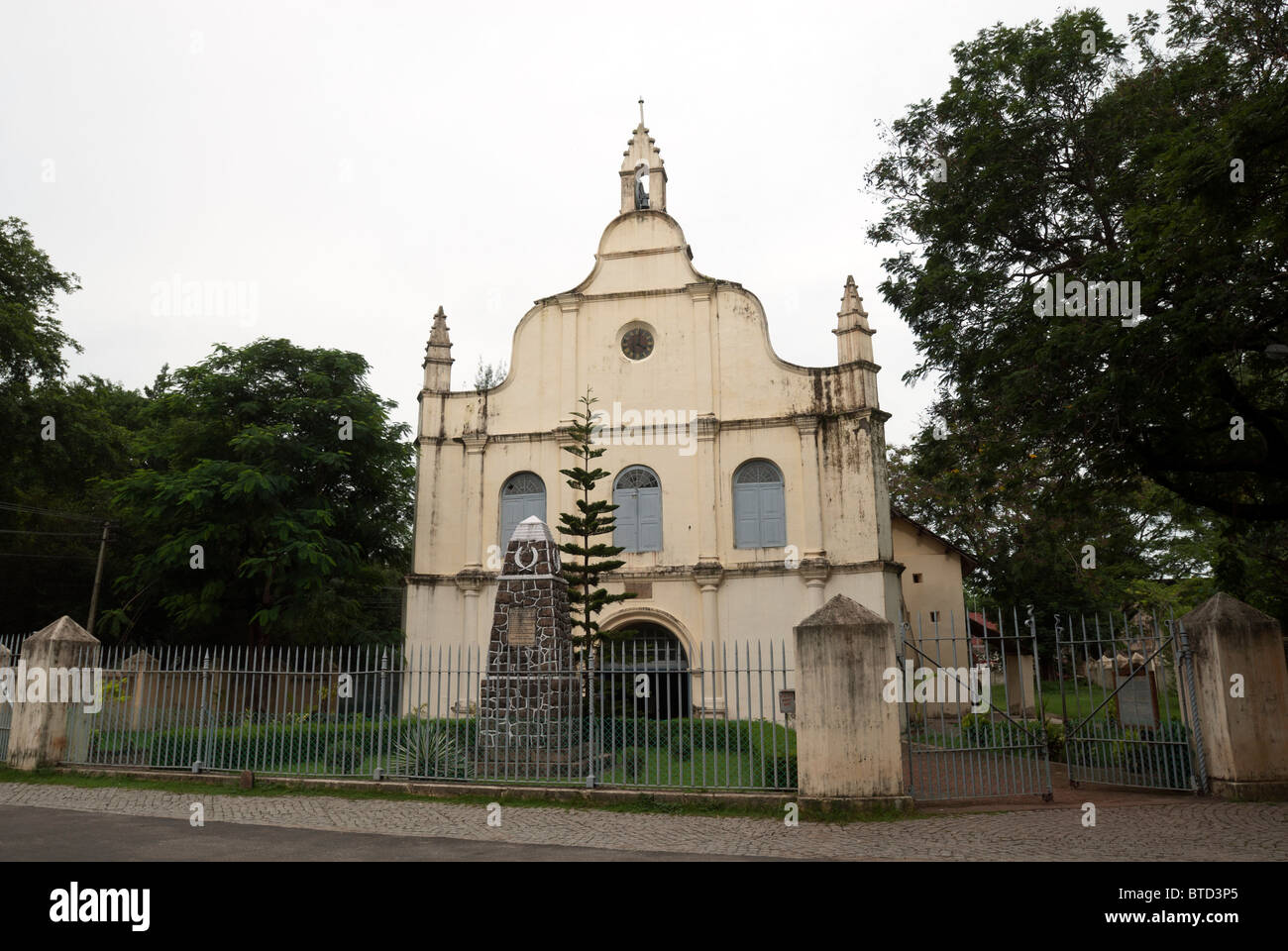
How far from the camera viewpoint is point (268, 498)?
21812 millimetres

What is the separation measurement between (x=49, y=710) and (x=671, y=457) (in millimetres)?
12510

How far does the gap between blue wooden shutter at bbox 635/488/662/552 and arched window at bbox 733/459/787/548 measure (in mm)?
1696

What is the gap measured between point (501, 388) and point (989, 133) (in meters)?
12.3

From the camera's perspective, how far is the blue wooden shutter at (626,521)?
2028 centimetres

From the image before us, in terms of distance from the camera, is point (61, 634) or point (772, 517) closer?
point (61, 634)

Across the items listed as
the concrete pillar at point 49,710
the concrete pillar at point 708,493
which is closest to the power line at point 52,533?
the concrete pillar at point 49,710

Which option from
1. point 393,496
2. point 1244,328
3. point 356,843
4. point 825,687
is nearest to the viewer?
point 356,843

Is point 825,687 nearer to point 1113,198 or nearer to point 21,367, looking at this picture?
point 1113,198

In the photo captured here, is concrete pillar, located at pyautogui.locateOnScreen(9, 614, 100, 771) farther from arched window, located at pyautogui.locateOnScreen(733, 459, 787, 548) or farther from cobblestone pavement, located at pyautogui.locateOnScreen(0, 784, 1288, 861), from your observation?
arched window, located at pyautogui.locateOnScreen(733, 459, 787, 548)

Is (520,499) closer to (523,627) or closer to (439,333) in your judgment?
(439,333)

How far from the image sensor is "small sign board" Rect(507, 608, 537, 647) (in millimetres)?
Result: 12327

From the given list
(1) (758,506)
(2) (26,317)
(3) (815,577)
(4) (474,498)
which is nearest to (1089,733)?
(3) (815,577)

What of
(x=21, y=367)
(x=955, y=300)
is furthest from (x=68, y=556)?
(x=955, y=300)

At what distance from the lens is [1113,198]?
42.0 ft
